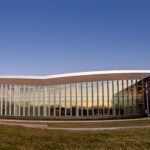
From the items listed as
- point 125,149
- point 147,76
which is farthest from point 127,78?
point 125,149

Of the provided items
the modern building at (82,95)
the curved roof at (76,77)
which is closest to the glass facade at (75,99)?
the modern building at (82,95)

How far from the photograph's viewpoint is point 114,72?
123ft

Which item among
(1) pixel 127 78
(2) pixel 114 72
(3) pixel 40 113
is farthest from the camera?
(3) pixel 40 113

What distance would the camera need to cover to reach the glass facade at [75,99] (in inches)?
1594

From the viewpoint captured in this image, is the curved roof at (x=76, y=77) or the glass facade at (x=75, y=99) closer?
the curved roof at (x=76, y=77)

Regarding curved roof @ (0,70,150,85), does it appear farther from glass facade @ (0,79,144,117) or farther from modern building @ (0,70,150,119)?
glass facade @ (0,79,144,117)

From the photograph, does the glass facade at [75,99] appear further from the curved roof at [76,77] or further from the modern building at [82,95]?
the curved roof at [76,77]

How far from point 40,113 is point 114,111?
42.8 feet

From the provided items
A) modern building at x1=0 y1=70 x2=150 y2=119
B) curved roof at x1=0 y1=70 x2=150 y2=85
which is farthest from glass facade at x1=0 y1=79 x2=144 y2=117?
curved roof at x1=0 y1=70 x2=150 y2=85

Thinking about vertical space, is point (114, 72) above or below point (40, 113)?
above

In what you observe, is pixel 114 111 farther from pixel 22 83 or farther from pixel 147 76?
pixel 22 83

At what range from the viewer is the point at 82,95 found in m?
41.3

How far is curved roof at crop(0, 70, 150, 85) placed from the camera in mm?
37625

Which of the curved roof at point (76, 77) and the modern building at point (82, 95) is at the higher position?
the curved roof at point (76, 77)
